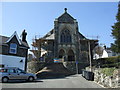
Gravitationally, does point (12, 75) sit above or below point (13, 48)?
below

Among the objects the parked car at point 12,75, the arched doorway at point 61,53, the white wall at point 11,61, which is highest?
the arched doorway at point 61,53

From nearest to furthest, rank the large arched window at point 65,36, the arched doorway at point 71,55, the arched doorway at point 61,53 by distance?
1. the arched doorway at point 61,53
2. the arched doorway at point 71,55
3. the large arched window at point 65,36

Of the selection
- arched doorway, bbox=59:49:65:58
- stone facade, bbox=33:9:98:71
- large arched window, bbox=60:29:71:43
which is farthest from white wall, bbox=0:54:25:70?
large arched window, bbox=60:29:71:43

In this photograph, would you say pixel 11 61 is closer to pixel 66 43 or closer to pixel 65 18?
pixel 66 43

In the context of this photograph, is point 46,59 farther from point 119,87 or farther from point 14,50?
point 119,87

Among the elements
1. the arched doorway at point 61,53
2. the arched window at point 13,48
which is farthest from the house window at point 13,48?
the arched doorway at point 61,53

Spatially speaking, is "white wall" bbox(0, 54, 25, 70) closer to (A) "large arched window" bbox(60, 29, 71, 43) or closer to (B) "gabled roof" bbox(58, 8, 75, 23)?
(A) "large arched window" bbox(60, 29, 71, 43)

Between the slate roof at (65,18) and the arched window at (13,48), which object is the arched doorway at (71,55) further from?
the arched window at (13,48)

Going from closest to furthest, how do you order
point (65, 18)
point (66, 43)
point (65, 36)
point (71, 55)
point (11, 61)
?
point (11, 61), point (66, 43), point (71, 55), point (65, 36), point (65, 18)

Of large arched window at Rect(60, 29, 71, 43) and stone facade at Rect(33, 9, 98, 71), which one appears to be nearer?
stone facade at Rect(33, 9, 98, 71)

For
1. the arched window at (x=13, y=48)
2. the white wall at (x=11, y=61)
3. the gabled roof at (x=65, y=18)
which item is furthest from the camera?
the gabled roof at (x=65, y=18)

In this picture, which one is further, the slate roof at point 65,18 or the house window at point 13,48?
the slate roof at point 65,18

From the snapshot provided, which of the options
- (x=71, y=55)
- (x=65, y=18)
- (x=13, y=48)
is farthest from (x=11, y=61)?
(x=65, y=18)

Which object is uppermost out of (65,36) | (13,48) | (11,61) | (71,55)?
(65,36)
